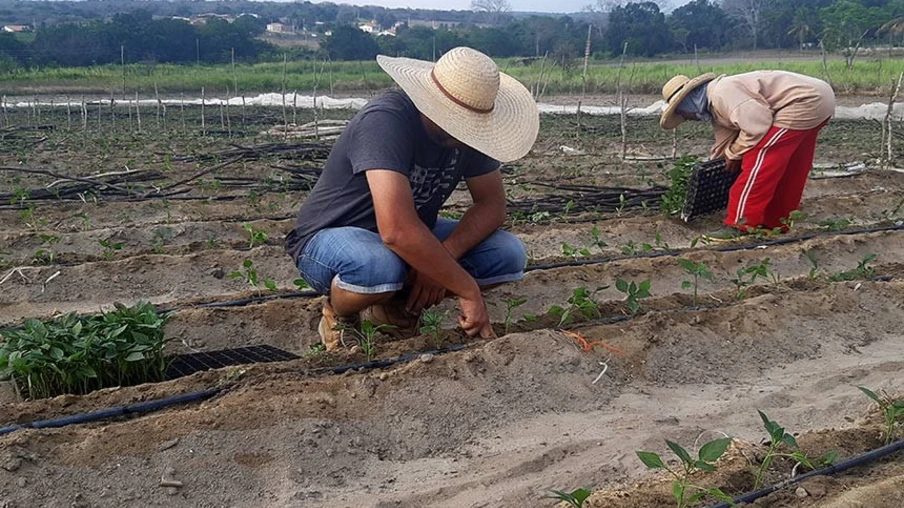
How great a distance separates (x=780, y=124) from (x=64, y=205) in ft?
18.1

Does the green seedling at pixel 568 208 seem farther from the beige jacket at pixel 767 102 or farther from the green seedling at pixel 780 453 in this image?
the green seedling at pixel 780 453

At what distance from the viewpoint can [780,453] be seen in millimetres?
2479

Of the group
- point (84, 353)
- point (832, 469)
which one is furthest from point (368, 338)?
point (832, 469)

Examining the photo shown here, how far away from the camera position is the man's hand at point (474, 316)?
10.2 feet

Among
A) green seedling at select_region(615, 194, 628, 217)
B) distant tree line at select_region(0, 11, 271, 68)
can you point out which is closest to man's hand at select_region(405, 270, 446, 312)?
green seedling at select_region(615, 194, 628, 217)

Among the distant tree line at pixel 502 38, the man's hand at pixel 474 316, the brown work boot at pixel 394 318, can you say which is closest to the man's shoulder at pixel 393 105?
the man's hand at pixel 474 316

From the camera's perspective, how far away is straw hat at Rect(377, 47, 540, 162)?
2951 millimetres

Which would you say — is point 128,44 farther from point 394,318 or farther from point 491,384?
point 491,384

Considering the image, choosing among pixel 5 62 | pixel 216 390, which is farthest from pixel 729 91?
pixel 5 62

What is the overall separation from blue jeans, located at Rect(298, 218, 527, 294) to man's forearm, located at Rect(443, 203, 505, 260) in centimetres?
10

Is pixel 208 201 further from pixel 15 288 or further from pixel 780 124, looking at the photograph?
pixel 780 124

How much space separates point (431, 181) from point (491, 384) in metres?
0.81

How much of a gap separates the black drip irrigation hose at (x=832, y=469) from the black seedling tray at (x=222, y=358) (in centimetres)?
185

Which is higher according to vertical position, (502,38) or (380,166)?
(380,166)
